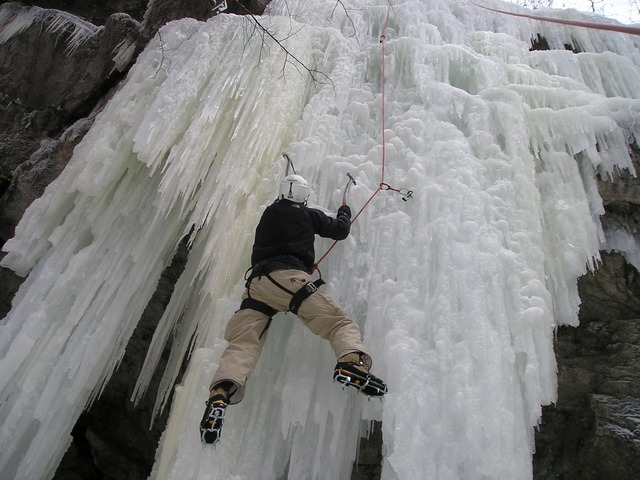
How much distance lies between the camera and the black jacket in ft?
9.25

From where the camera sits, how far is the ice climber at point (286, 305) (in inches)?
90.4

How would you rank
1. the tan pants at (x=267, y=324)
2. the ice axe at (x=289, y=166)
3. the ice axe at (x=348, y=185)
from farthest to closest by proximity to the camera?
the ice axe at (x=289, y=166) → the ice axe at (x=348, y=185) → the tan pants at (x=267, y=324)

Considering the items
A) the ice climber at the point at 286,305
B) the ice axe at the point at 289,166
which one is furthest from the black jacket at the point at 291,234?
the ice axe at the point at 289,166

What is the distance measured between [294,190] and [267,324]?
0.87 meters

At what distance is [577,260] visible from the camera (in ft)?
10.8

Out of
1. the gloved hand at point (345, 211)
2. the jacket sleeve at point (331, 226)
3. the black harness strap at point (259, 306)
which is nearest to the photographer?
the black harness strap at point (259, 306)

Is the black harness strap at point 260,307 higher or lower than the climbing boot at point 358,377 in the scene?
higher

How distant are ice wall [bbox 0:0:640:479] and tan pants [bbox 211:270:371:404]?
0.24 metres

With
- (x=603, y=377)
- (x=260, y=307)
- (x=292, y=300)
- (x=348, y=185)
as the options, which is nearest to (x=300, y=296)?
(x=292, y=300)

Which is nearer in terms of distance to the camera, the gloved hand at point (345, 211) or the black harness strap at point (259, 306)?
the black harness strap at point (259, 306)

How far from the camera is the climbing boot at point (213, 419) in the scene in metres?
2.22

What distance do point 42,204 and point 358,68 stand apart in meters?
3.04

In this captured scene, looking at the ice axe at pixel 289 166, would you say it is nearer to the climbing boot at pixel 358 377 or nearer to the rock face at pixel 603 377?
the climbing boot at pixel 358 377

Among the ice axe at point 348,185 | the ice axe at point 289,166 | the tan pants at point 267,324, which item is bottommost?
the tan pants at point 267,324
